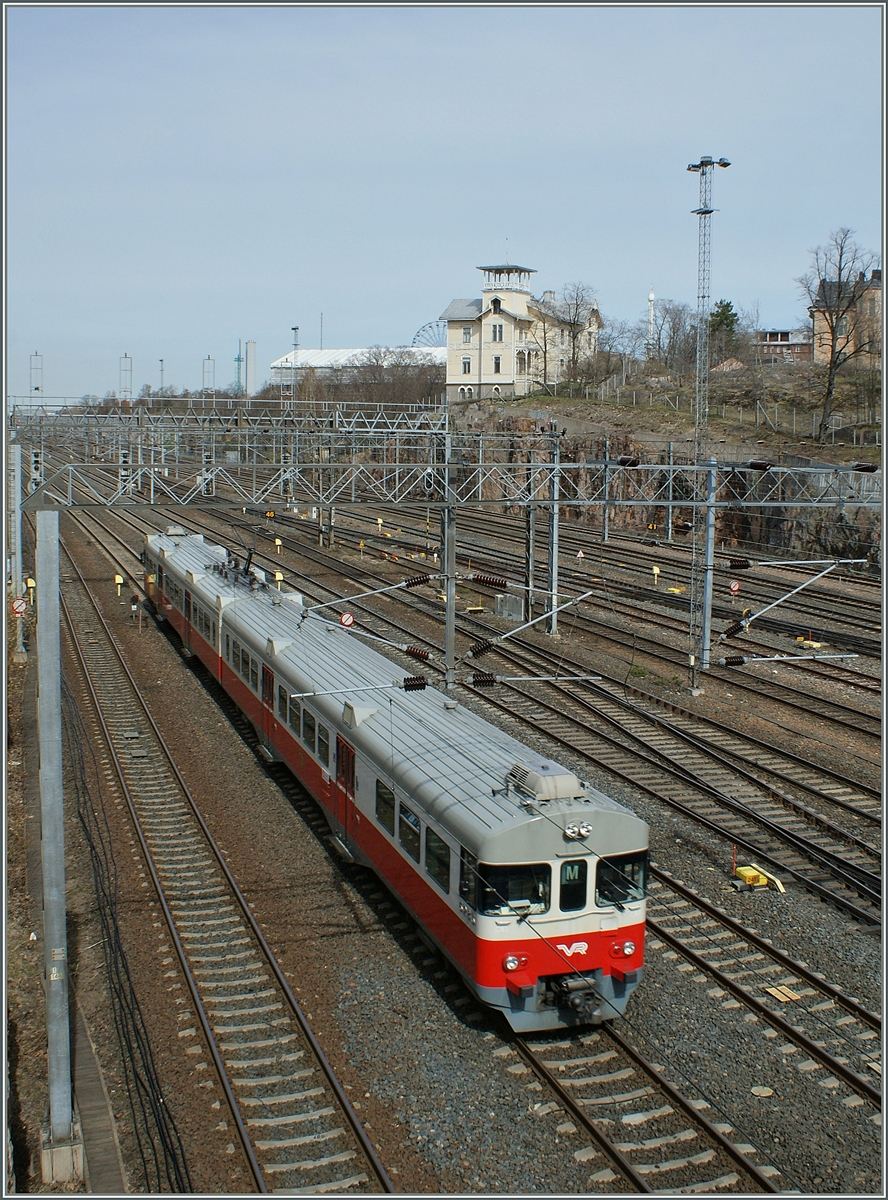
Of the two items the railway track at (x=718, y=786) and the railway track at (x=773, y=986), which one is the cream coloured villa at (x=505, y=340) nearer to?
the railway track at (x=718, y=786)

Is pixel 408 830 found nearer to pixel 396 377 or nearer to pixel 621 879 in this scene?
pixel 621 879

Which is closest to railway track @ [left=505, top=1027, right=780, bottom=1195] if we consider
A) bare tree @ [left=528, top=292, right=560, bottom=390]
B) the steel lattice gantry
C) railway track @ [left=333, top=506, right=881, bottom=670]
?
the steel lattice gantry

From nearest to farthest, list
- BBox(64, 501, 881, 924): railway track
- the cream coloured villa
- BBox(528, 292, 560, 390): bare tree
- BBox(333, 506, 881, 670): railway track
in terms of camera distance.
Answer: BBox(64, 501, 881, 924): railway track
BBox(333, 506, 881, 670): railway track
the cream coloured villa
BBox(528, 292, 560, 390): bare tree

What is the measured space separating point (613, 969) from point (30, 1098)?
4961 mm

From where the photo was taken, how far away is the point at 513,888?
27.8 ft

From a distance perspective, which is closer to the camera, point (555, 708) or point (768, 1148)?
point (768, 1148)

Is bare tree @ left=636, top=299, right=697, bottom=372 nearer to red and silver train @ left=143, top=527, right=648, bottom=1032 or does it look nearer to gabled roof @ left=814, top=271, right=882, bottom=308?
gabled roof @ left=814, top=271, right=882, bottom=308

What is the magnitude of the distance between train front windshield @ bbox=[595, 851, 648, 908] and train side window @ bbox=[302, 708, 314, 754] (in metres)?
5.37

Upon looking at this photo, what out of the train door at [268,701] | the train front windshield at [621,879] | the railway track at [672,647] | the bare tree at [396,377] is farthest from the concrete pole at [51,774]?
the bare tree at [396,377]

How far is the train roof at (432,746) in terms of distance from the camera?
873 cm

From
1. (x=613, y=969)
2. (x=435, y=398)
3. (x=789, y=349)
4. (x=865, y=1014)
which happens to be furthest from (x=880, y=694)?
(x=789, y=349)

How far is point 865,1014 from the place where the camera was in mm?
9258

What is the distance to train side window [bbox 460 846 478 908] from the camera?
852cm

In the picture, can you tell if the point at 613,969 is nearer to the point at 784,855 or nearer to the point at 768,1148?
the point at 768,1148
